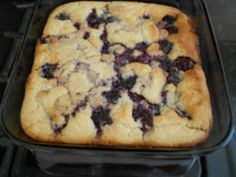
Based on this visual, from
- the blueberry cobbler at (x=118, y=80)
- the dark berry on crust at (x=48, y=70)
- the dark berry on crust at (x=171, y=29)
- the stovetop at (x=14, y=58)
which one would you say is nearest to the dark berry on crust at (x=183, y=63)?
the blueberry cobbler at (x=118, y=80)

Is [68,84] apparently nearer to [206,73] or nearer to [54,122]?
[54,122]

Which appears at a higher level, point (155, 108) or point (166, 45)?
point (166, 45)

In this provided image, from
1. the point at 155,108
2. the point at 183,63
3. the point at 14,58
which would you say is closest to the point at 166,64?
the point at 183,63

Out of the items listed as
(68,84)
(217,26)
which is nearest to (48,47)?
(68,84)

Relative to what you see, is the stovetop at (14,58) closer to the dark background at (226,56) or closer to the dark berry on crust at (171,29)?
the dark background at (226,56)

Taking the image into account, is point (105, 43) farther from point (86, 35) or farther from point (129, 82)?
point (129, 82)

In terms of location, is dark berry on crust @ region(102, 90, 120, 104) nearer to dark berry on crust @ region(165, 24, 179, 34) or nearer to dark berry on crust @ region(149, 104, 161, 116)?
dark berry on crust @ region(149, 104, 161, 116)

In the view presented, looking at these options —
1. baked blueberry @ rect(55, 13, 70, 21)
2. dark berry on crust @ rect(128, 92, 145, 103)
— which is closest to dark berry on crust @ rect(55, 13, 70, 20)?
baked blueberry @ rect(55, 13, 70, 21)

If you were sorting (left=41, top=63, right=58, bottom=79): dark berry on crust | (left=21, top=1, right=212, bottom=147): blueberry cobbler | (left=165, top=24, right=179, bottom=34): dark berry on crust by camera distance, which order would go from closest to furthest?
(left=21, top=1, right=212, bottom=147): blueberry cobbler → (left=41, top=63, right=58, bottom=79): dark berry on crust → (left=165, top=24, right=179, bottom=34): dark berry on crust
